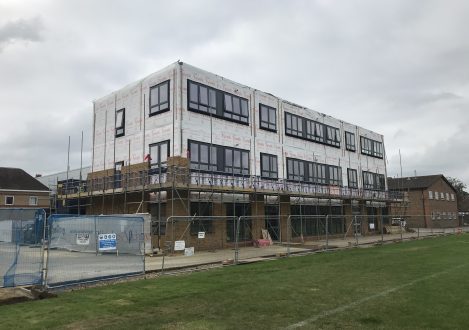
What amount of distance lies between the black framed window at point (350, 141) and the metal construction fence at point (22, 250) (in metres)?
32.5

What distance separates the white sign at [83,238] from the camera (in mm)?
12984

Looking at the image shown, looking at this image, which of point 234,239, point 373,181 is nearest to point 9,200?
point 234,239

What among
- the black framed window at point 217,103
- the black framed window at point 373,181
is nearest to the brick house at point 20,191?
the black framed window at point 217,103

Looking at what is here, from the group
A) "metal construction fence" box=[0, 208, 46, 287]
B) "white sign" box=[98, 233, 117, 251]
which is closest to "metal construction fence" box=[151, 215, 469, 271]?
"white sign" box=[98, 233, 117, 251]

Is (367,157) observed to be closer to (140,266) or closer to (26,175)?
(140,266)

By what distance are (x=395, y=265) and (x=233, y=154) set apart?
1359 cm

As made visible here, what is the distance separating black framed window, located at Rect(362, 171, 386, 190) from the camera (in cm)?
4301

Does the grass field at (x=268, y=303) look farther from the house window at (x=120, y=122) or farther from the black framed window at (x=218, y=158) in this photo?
the house window at (x=120, y=122)

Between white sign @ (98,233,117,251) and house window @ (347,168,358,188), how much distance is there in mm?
30011

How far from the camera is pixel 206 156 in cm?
2575

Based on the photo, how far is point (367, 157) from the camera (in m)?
44.1

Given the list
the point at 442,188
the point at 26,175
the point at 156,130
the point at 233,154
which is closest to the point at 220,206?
the point at 233,154

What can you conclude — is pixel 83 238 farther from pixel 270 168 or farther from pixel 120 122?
pixel 270 168

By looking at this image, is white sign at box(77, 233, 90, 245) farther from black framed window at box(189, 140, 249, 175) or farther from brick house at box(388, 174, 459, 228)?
brick house at box(388, 174, 459, 228)
